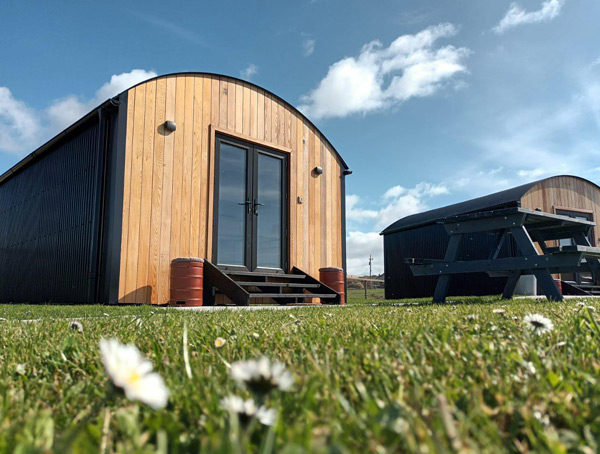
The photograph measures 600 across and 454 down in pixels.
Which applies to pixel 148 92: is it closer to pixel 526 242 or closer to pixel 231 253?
pixel 231 253

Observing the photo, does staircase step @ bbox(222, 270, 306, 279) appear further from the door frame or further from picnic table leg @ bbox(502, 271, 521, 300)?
picnic table leg @ bbox(502, 271, 521, 300)

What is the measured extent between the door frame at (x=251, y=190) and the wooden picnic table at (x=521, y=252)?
2.96 m

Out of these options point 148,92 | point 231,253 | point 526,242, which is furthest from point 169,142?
point 526,242

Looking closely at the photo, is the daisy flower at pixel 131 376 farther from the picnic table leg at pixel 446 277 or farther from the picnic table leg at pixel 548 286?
the picnic table leg at pixel 446 277

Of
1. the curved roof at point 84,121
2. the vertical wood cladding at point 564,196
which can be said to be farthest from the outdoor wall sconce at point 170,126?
the vertical wood cladding at point 564,196

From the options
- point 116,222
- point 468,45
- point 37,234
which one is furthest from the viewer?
point 468,45

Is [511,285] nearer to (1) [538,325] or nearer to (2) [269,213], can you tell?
(2) [269,213]

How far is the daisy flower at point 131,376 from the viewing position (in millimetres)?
551

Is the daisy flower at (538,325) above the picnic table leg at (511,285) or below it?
below

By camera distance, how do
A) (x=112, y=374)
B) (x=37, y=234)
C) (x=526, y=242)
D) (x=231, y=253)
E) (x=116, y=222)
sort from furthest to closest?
1. (x=37, y=234)
2. (x=231, y=253)
3. (x=116, y=222)
4. (x=526, y=242)
5. (x=112, y=374)

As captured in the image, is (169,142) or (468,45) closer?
(169,142)

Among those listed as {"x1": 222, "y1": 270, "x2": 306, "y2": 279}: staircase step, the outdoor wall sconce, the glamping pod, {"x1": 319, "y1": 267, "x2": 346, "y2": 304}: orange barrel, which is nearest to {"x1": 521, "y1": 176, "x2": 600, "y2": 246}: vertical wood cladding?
the glamping pod

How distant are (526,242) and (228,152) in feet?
16.4

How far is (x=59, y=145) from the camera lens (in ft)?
28.6
